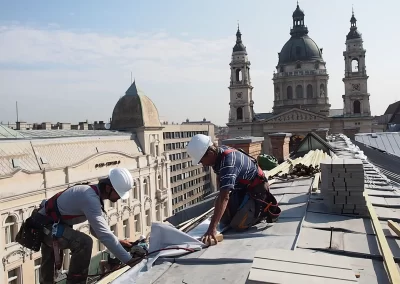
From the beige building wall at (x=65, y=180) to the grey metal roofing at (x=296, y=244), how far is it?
13320mm

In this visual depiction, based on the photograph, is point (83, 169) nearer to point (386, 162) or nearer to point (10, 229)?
point (10, 229)

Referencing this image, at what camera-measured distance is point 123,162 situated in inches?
958

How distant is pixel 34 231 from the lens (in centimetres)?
421

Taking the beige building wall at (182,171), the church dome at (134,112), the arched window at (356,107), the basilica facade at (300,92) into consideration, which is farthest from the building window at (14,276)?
the arched window at (356,107)

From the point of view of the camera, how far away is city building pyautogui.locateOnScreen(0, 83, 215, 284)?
52.4ft

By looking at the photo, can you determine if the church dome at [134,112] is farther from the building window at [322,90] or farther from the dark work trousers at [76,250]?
the building window at [322,90]

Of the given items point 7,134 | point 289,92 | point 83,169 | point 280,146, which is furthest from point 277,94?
point 280,146

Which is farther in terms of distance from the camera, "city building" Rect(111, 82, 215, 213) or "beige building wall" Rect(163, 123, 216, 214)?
"beige building wall" Rect(163, 123, 216, 214)

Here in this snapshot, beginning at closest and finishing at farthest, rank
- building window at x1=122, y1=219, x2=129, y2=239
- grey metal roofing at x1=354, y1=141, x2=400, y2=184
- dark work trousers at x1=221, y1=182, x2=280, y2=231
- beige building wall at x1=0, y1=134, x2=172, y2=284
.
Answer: dark work trousers at x1=221, y1=182, x2=280, y2=231 → grey metal roofing at x1=354, y1=141, x2=400, y2=184 → beige building wall at x1=0, y1=134, x2=172, y2=284 → building window at x1=122, y1=219, x2=129, y2=239

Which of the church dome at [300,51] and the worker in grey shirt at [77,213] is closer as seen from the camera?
the worker in grey shirt at [77,213]

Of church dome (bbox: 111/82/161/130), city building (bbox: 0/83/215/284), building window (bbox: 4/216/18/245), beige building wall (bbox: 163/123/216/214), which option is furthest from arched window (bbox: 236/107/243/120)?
building window (bbox: 4/216/18/245)

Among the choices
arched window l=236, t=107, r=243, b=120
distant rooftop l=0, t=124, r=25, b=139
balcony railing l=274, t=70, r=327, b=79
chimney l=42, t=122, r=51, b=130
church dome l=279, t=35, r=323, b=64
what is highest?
church dome l=279, t=35, r=323, b=64

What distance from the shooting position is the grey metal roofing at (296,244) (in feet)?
10.8

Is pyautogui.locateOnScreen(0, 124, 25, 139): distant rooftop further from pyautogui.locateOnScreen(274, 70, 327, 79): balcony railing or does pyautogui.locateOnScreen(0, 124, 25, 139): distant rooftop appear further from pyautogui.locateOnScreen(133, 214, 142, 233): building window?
pyautogui.locateOnScreen(274, 70, 327, 79): balcony railing
